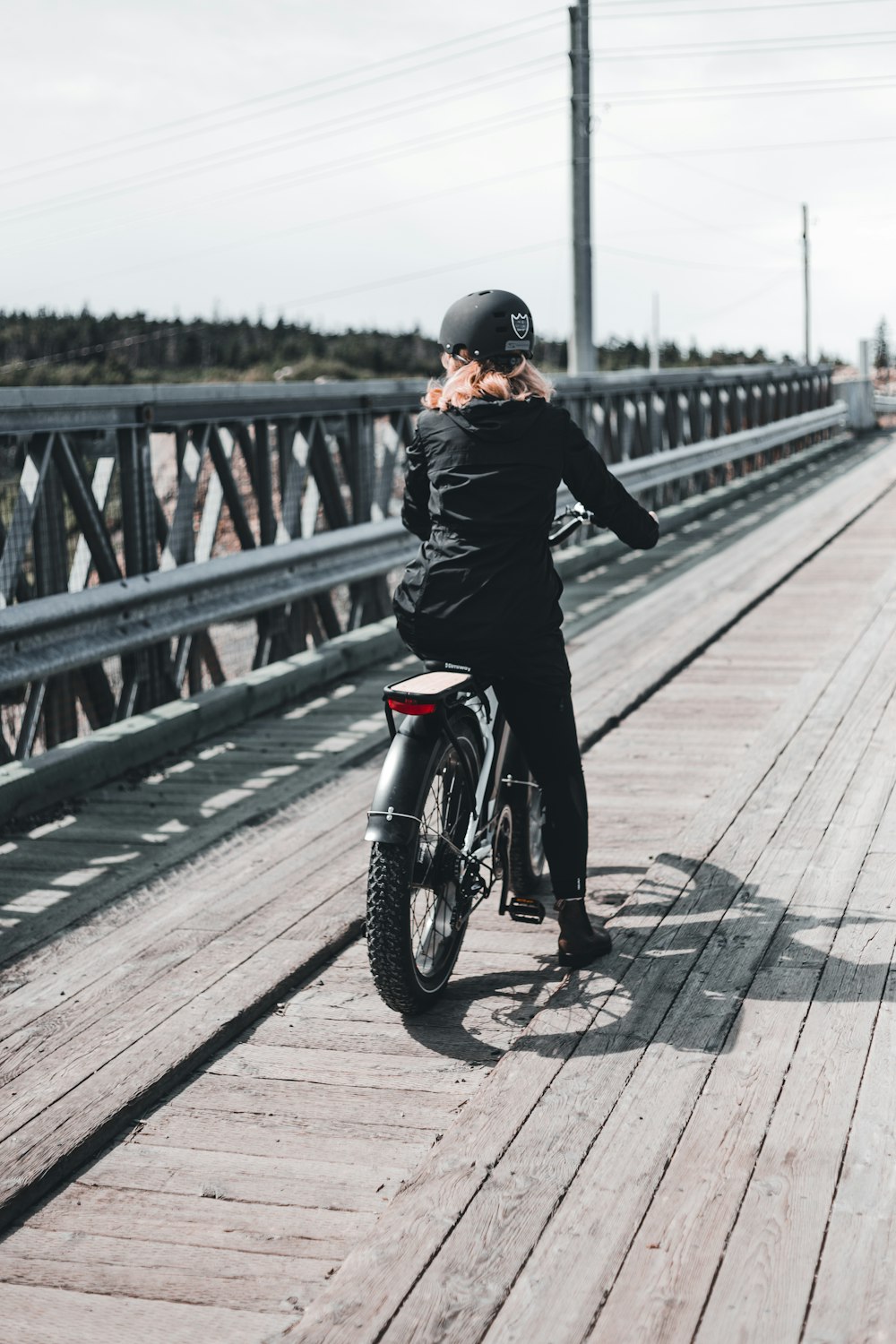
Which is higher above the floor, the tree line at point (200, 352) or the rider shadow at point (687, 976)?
the tree line at point (200, 352)

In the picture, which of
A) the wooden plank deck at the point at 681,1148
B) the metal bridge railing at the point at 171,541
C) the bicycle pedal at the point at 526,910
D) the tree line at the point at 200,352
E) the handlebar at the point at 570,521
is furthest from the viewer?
the tree line at the point at 200,352

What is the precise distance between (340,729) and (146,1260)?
5.07 m

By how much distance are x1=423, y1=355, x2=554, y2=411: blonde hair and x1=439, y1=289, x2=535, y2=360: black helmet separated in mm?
32

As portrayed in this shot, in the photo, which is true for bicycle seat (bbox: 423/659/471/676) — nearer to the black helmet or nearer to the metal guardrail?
the black helmet

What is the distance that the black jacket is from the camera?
4.54 meters

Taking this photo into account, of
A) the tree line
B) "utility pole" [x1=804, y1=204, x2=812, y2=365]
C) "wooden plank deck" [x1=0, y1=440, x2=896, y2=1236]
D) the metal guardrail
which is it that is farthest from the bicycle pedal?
"utility pole" [x1=804, y1=204, x2=812, y2=365]

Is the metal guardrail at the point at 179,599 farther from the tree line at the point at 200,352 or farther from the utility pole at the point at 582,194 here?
the tree line at the point at 200,352

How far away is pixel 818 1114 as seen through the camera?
3668 millimetres

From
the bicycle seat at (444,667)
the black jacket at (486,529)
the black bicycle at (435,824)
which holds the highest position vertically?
the black jacket at (486,529)

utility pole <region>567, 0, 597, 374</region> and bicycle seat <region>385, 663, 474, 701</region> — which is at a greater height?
utility pole <region>567, 0, 597, 374</region>

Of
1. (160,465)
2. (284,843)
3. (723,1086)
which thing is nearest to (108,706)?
(284,843)

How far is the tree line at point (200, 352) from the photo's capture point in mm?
46125

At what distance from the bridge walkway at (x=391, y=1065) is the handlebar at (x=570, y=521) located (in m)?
1.18

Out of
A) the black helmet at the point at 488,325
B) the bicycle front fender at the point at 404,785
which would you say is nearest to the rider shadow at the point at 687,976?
the bicycle front fender at the point at 404,785
